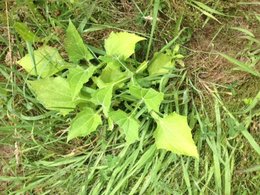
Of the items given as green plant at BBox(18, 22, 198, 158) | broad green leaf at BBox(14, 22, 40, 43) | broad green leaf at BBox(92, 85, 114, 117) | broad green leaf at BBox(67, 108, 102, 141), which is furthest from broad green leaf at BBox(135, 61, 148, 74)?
broad green leaf at BBox(14, 22, 40, 43)

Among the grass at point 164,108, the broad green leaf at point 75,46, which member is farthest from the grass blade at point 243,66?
the broad green leaf at point 75,46

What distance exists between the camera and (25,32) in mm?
1791

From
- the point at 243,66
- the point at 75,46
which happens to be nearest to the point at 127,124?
the point at 75,46

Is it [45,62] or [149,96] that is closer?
[149,96]

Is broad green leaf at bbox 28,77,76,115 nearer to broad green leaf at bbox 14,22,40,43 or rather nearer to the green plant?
the green plant

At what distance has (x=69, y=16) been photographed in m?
1.82

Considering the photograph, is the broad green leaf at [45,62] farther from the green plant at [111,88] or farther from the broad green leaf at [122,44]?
the broad green leaf at [122,44]

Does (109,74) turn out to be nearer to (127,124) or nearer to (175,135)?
(127,124)

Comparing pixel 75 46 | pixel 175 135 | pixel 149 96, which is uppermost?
pixel 75 46

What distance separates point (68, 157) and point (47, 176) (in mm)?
116

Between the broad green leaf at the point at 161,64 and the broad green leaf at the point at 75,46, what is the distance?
0.24 metres

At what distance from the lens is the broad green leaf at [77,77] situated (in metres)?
1.64

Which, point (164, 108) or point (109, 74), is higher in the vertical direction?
point (109, 74)

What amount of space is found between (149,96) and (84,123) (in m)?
0.26
